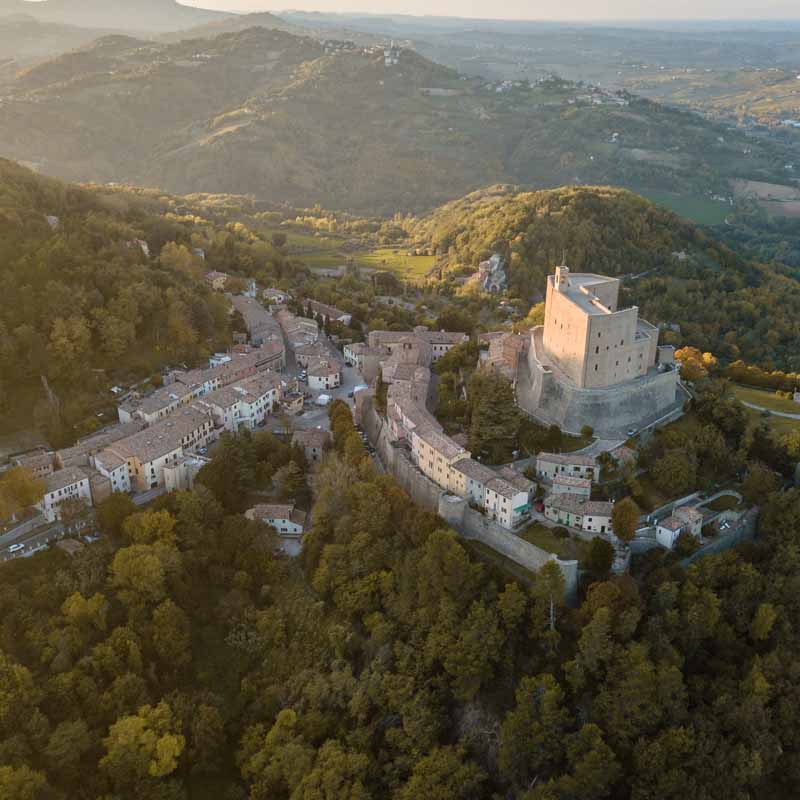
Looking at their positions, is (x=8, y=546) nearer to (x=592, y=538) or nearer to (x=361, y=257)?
(x=592, y=538)

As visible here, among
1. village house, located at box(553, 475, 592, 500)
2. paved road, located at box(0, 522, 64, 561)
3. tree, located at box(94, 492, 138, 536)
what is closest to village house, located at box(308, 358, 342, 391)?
tree, located at box(94, 492, 138, 536)

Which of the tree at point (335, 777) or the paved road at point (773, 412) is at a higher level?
the paved road at point (773, 412)

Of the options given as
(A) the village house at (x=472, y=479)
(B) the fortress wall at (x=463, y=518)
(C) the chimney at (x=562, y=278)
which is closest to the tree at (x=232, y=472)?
(B) the fortress wall at (x=463, y=518)

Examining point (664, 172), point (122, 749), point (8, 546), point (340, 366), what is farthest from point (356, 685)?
point (664, 172)

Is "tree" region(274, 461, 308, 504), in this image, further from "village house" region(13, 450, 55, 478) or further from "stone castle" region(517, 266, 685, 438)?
"stone castle" region(517, 266, 685, 438)

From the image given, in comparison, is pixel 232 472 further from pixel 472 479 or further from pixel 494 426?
pixel 494 426

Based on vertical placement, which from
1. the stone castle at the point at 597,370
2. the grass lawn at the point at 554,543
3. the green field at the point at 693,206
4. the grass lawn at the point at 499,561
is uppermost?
the stone castle at the point at 597,370

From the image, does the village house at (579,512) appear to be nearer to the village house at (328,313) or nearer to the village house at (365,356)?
the village house at (365,356)
